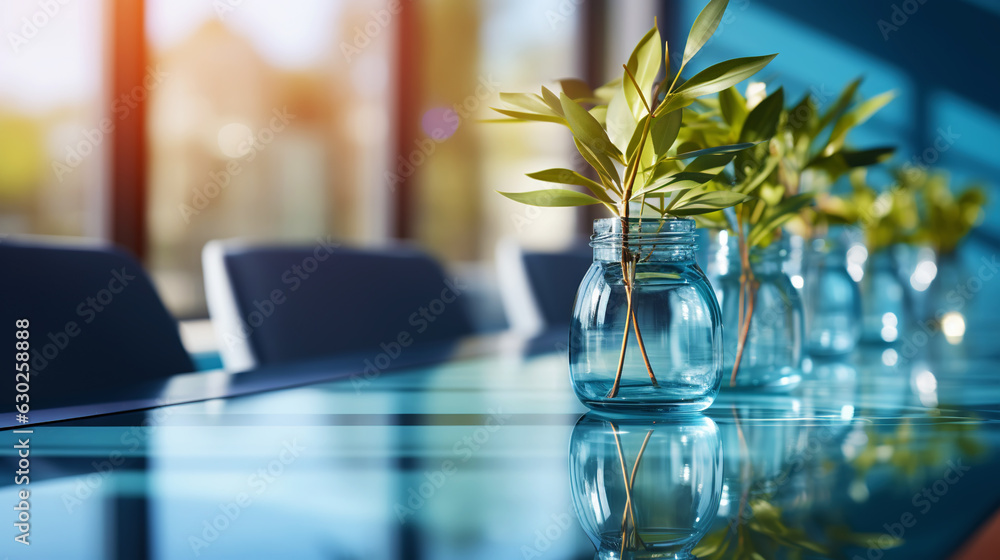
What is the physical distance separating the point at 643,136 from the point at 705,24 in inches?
3.4

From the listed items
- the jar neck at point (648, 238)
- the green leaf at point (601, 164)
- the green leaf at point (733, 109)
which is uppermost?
the green leaf at point (733, 109)

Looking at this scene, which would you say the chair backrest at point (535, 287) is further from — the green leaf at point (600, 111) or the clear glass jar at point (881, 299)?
the green leaf at point (600, 111)

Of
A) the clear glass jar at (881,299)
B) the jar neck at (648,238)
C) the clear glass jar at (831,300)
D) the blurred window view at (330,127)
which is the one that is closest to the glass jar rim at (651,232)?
the jar neck at (648,238)

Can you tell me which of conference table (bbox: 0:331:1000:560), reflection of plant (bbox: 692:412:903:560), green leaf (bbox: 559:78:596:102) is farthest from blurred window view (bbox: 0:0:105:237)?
reflection of plant (bbox: 692:412:903:560)

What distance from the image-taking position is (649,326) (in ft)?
2.00

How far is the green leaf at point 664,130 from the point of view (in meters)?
0.58

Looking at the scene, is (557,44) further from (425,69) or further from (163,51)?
(163,51)

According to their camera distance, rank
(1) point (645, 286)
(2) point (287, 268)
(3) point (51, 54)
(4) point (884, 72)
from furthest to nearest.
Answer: (4) point (884, 72) → (3) point (51, 54) → (2) point (287, 268) → (1) point (645, 286)

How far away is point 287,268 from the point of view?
1235mm

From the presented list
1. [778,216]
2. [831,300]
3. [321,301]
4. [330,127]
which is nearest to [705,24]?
[778,216]

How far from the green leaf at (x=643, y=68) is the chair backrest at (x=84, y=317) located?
1.85 feet

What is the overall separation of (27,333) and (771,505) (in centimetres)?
76

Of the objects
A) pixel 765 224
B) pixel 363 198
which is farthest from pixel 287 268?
pixel 363 198

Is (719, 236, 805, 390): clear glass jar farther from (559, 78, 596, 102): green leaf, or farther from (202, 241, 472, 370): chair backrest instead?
(202, 241, 472, 370): chair backrest
